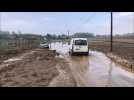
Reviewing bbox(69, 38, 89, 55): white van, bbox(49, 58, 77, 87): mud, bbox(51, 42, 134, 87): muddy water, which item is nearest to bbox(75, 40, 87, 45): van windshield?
bbox(69, 38, 89, 55): white van

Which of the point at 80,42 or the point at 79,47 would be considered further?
the point at 80,42

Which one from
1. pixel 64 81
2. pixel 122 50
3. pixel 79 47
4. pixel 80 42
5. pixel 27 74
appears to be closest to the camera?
pixel 64 81

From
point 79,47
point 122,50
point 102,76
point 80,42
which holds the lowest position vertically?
point 122,50

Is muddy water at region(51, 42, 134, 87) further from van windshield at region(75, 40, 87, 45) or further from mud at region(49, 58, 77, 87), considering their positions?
van windshield at region(75, 40, 87, 45)

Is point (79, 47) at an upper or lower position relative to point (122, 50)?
upper

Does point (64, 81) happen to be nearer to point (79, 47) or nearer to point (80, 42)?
point (79, 47)

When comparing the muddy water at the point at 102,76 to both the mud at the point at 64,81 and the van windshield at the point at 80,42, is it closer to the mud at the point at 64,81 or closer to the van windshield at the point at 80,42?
the mud at the point at 64,81

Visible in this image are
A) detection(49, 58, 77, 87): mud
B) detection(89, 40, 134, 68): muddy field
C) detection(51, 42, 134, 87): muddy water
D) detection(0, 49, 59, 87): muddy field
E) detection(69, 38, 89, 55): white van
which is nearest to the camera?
detection(49, 58, 77, 87): mud

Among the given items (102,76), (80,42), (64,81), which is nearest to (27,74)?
(64,81)
